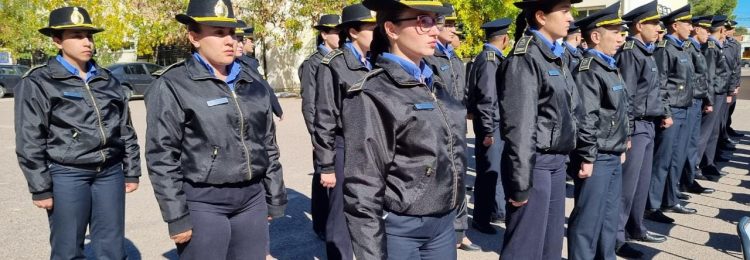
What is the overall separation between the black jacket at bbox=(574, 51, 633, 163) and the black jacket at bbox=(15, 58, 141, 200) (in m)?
3.15

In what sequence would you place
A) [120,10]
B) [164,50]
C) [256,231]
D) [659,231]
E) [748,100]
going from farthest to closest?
1. [164,50]
2. [120,10]
3. [748,100]
4. [659,231]
5. [256,231]

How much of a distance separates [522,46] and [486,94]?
2215mm

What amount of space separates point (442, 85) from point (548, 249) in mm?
1809

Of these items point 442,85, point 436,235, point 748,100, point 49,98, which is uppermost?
point 442,85

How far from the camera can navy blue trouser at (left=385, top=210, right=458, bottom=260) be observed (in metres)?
2.50

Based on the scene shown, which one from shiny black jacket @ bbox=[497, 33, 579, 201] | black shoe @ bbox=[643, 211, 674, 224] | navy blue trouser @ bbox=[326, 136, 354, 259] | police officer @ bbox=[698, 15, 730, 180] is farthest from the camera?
police officer @ bbox=[698, 15, 730, 180]

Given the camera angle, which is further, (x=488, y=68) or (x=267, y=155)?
(x=488, y=68)

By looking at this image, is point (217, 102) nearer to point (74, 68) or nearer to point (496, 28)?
point (74, 68)

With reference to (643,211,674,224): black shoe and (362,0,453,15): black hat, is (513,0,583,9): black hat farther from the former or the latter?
(643,211,674,224): black shoe

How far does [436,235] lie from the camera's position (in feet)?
8.54

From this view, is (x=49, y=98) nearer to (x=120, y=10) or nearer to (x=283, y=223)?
(x=283, y=223)

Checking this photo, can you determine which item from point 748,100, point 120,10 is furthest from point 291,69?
point 748,100

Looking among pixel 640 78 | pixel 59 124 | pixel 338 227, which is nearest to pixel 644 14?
pixel 640 78

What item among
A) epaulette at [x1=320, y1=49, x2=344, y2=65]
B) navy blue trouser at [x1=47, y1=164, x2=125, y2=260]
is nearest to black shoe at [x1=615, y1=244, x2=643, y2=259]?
epaulette at [x1=320, y1=49, x2=344, y2=65]
